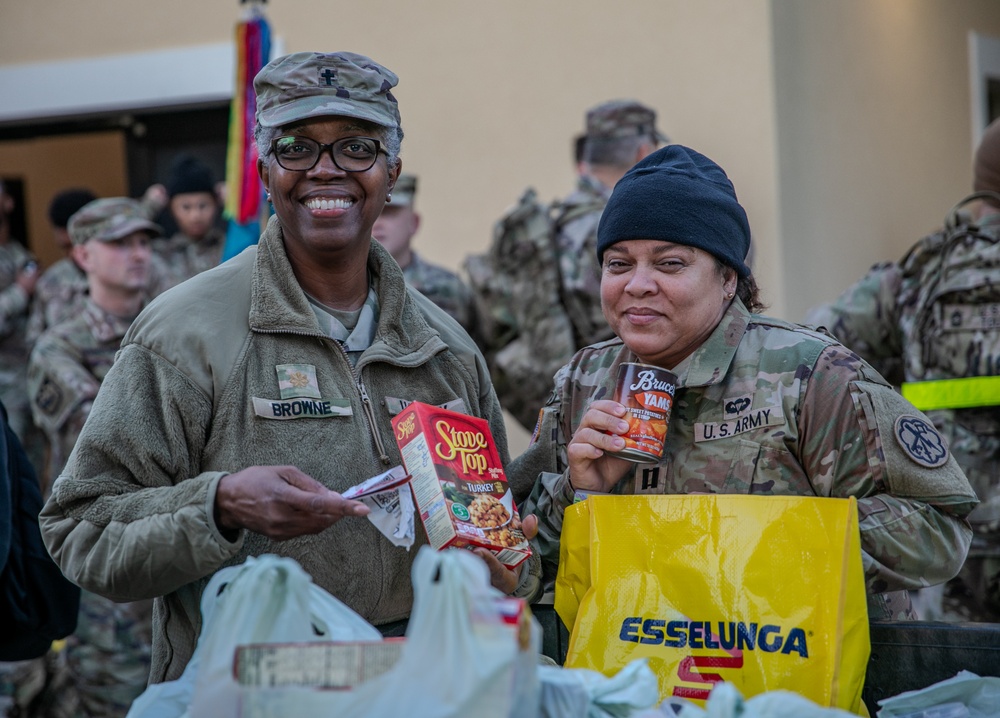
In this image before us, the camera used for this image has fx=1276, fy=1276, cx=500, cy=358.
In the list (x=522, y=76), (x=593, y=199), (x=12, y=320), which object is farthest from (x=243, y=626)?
(x=12, y=320)

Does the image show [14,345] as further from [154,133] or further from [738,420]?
[738,420]

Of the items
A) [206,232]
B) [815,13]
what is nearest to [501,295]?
[815,13]

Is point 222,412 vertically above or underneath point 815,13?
underneath

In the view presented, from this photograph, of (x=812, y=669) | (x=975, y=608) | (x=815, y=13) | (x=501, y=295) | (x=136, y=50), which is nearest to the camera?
(x=812, y=669)

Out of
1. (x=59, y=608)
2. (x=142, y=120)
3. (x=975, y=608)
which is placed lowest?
(x=975, y=608)

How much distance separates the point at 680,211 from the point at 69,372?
12.9 ft

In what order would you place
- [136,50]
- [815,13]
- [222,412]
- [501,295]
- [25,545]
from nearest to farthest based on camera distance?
[222,412]
[25,545]
[501,295]
[815,13]
[136,50]

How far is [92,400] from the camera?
5.91 meters

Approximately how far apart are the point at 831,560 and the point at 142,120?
A: 24.7 feet

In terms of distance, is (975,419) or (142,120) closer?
(975,419)

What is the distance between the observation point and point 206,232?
8.91m

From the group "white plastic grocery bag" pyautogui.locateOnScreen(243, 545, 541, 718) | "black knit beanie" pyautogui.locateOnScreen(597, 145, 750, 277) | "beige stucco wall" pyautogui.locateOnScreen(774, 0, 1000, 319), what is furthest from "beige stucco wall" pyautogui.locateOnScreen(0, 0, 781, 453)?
"white plastic grocery bag" pyautogui.locateOnScreen(243, 545, 541, 718)

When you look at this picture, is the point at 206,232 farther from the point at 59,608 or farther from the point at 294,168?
the point at 294,168

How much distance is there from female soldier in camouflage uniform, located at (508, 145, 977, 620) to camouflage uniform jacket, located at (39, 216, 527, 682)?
0.41 metres
